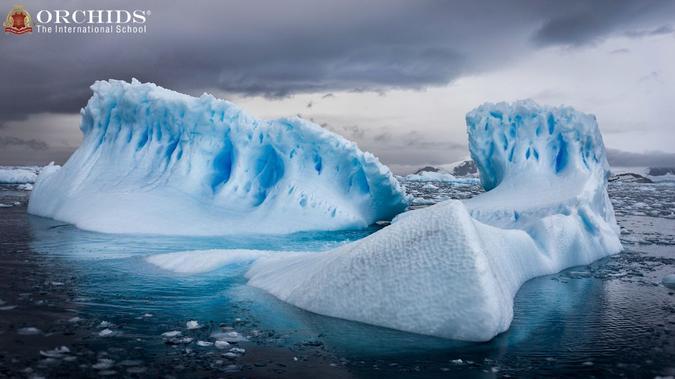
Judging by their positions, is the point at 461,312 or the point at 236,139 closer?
the point at 461,312

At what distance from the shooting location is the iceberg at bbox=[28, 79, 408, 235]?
46.6ft

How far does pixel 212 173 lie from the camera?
15195 mm

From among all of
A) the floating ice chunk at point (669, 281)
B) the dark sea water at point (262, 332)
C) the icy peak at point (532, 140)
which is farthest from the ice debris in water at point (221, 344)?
the icy peak at point (532, 140)

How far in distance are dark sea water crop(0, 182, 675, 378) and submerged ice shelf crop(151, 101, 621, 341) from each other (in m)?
0.20

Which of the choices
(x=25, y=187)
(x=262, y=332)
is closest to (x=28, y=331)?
(x=262, y=332)

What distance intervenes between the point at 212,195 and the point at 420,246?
973cm

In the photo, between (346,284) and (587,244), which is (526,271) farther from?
(346,284)

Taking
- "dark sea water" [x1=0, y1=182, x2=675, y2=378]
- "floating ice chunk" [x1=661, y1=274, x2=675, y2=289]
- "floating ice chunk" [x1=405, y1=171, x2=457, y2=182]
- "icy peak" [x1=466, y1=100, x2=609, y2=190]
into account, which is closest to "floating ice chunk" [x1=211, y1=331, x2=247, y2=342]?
"dark sea water" [x1=0, y1=182, x2=675, y2=378]

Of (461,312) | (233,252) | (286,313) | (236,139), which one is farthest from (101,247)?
(461,312)

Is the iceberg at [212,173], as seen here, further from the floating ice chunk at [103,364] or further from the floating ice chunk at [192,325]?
the floating ice chunk at [103,364]

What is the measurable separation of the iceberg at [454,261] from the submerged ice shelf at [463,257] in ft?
0.04

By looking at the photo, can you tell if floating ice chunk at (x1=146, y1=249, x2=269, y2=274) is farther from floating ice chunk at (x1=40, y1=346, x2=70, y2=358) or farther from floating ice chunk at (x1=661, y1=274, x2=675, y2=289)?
floating ice chunk at (x1=661, y1=274, x2=675, y2=289)

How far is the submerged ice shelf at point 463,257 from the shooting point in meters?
5.59

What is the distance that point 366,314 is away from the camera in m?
5.86
